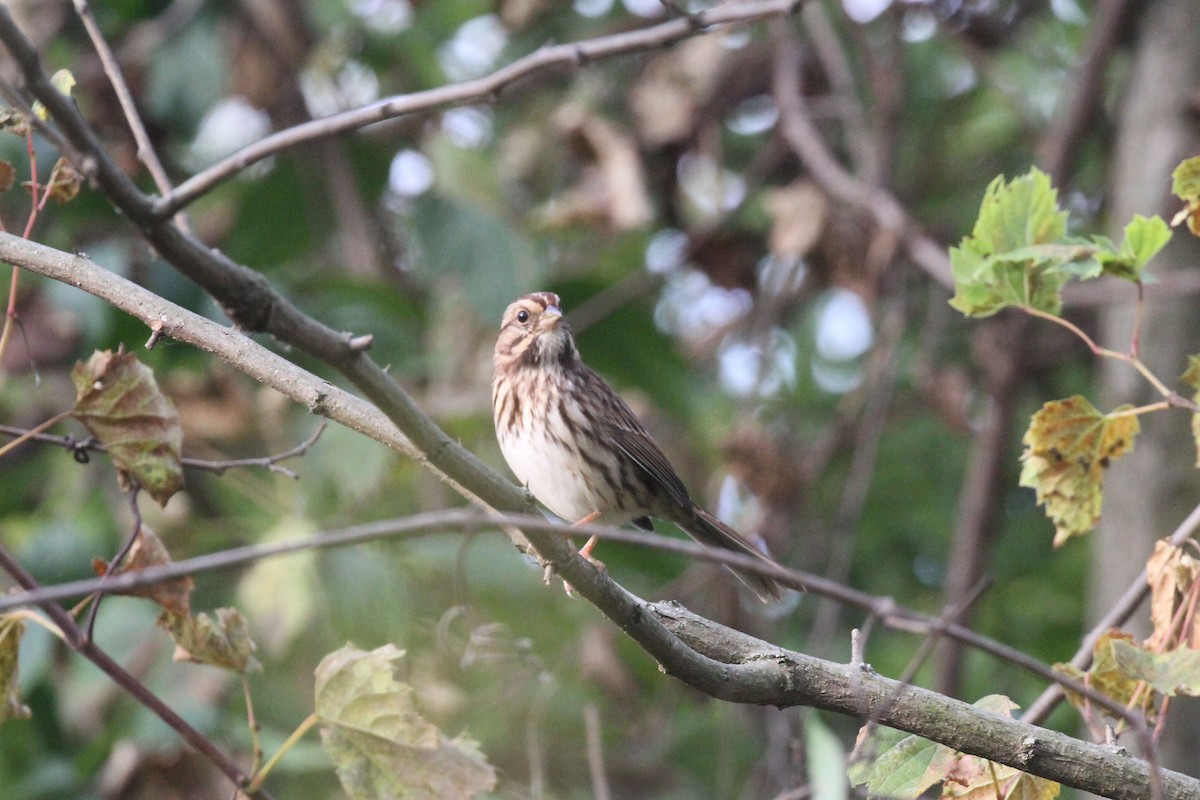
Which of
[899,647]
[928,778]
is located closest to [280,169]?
[899,647]

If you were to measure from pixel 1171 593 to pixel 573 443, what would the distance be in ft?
8.80

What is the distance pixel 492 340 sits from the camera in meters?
7.57

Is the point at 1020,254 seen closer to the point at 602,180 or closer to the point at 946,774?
the point at 946,774

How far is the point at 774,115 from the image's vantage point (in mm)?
8336

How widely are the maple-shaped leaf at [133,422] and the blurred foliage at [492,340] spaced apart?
285cm

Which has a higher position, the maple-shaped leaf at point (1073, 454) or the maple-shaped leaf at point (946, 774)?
the maple-shaped leaf at point (1073, 454)

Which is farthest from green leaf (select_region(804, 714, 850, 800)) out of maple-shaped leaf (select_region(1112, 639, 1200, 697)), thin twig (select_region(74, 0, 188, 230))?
thin twig (select_region(74, 0, 188, 230))

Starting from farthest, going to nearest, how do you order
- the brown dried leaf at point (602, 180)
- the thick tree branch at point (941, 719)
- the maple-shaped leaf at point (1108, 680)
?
the brown dried leaf at point (602, 180) → the maple-shaped leaf at point (1108, 680) → the thick tree branch at point (941, 719)

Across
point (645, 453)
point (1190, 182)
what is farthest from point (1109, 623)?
point (645, 453)

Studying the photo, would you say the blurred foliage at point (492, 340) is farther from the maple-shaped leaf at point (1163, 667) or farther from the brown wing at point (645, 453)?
the maple-shaped leaf at point (1163, 667)

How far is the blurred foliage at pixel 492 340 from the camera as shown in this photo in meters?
6.11

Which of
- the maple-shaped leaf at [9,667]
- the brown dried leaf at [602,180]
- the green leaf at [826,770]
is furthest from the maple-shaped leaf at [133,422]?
the brown dried leaf at [602,180]

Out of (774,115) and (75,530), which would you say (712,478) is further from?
(75,530)

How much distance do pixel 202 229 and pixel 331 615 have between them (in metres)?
3.38
